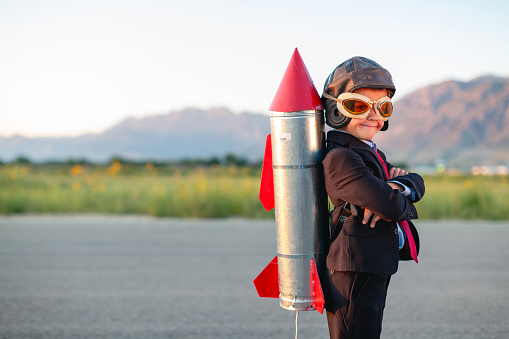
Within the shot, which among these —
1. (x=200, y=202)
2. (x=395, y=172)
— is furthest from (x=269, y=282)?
(x=200, y=202)

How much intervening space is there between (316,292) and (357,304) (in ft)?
0.61

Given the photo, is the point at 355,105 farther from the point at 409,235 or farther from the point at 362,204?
the point at 409,235

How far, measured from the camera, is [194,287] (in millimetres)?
5457

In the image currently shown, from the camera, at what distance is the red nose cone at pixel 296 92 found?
2301mm

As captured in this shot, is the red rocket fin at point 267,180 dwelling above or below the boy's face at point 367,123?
below

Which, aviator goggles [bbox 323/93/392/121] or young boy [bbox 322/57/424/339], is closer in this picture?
young boy [bbox 322/57/424/339]

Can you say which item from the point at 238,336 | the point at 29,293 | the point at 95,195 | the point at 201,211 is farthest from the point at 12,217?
the point at 238,336

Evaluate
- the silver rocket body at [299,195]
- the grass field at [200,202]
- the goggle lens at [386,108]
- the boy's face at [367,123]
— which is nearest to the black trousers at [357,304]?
the silver rocket body at [299,195]

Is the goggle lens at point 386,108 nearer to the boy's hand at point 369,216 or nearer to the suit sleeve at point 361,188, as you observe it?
the suit sleeve at point 361,188

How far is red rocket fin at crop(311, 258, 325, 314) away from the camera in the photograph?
226cm

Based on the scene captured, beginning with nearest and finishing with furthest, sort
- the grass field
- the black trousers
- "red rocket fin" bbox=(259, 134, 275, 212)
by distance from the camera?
the black trousers < "red rocket fin" bbox=(259, 134, 275, 212) < the grass field

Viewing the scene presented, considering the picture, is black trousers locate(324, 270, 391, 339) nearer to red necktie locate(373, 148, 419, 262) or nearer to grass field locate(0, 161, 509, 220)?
red necktie locate(373, 148, 419, 262)

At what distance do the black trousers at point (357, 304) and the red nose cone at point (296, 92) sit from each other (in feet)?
2.50

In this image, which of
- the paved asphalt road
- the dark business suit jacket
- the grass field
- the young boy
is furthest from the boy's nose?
the grass field
